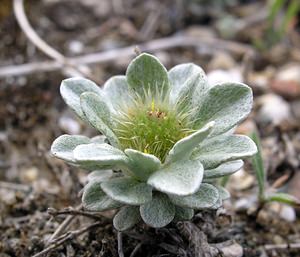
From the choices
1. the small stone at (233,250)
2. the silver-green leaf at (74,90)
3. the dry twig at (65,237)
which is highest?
the silver-green leaf at (74,90)

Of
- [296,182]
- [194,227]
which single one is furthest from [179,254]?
[296,182]

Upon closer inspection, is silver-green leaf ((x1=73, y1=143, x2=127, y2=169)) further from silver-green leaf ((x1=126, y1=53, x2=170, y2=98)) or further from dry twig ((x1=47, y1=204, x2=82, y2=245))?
dry twig ((x1=47, y1=204, x2=82, y2=245))

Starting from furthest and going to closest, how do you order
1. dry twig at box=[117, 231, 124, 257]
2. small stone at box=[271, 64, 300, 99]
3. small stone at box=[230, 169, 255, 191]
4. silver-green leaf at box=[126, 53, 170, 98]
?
small stone at box=[271, 64, 300, 99], small stone at box=[230, 169, 255, 191], silver-green leaf at box=[126, 53, 170, 98], dry twig at box=[117, 231, 124, 257]

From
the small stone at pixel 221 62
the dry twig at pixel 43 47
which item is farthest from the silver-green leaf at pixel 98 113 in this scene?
the small stone at pixel 221 62

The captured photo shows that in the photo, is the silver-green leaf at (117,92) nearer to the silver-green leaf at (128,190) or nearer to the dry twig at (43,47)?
the silver-green leaf at (128,190)

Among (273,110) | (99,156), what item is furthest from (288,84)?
(99,156)

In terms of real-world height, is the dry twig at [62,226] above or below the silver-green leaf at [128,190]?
below

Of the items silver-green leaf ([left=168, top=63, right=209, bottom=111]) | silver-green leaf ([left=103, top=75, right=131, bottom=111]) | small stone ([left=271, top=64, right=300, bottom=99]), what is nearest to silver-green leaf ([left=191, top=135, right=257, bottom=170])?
silver-green leaf ([left=168, top=63, right=209, bottom=111])

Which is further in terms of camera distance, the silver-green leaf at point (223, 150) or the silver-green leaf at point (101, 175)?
the silver-green leaf at point (101, 175)
